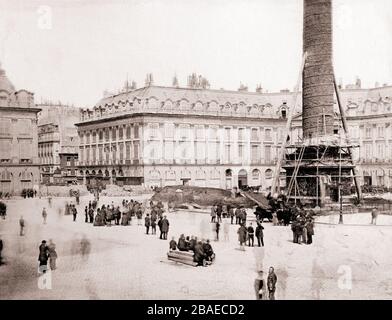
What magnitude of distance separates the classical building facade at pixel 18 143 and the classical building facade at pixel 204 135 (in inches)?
361

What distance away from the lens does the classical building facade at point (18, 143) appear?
124 feet

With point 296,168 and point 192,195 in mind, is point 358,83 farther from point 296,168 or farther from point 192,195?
point 296,168

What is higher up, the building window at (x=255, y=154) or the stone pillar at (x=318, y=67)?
the stone pillar at (x=318, y=67)

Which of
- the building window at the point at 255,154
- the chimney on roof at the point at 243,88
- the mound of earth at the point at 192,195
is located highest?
the chimney on roof at the point at 243,88

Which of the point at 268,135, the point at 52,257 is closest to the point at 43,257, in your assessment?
the point at 52,257

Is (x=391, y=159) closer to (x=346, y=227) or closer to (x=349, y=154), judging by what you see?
(x=349, y=154)

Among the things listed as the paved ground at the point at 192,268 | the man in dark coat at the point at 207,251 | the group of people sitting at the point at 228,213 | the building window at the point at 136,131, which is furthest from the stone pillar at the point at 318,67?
the building window at the point at 136,131

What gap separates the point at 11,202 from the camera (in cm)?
2844

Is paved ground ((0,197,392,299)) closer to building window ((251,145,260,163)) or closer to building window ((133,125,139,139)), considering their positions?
building window ((133,125,139,139))

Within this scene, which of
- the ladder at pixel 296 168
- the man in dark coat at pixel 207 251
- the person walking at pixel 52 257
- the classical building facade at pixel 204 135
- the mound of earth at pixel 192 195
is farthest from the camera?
the classical building facade at pixel 204 135

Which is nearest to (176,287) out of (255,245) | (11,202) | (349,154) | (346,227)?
(255,245)

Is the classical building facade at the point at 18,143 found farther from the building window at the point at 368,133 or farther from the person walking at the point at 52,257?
the building window at the point at 368,133

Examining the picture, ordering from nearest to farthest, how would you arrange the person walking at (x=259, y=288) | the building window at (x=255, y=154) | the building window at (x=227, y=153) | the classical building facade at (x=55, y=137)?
the person walking at (x=259, y=288) → the building window at (x=227, y=153) → the building window at (x=255, y=154) → the classical building facade at (x=55, y=137)

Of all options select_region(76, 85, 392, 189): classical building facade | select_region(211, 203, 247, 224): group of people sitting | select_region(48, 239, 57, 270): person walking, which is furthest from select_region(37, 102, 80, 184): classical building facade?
select_region(48, 239, 57, 270): person walking
